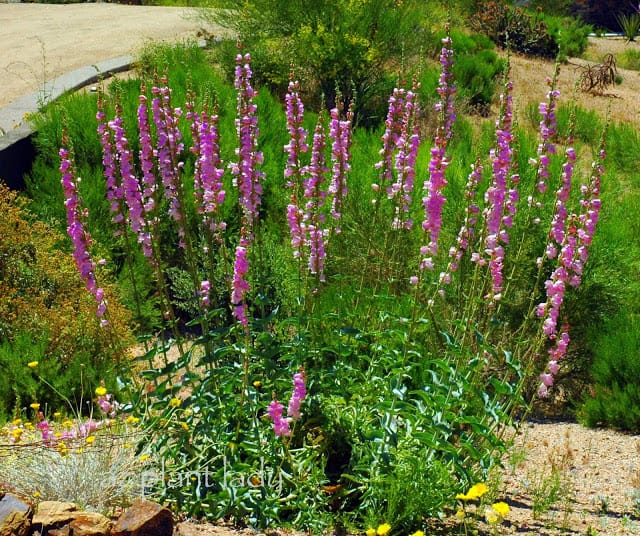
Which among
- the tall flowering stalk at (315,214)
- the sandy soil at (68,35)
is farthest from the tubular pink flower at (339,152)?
the sandy soil at (68,35)

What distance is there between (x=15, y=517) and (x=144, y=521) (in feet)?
1.49

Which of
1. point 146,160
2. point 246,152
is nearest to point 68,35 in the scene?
point 146,160

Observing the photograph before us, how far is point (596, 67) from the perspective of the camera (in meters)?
15.7

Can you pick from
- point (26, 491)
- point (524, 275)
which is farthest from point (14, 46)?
point (26, 491)

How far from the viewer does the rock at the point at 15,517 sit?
3.05 meters

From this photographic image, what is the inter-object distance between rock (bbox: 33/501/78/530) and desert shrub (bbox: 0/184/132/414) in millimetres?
1164

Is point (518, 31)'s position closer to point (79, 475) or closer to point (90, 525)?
point (79, 475)

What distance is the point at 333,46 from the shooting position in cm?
1042

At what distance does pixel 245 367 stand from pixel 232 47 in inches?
333

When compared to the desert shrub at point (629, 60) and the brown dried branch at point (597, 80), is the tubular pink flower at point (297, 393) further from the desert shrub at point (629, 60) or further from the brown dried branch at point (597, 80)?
the desert shrub at point (629, 60)

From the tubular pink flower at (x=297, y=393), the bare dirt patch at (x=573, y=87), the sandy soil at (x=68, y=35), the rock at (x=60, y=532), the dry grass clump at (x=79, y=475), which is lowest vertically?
the bare dirt patch at (x=573, y=87)

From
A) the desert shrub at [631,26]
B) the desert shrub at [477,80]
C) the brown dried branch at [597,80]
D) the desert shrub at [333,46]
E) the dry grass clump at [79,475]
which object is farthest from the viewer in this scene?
the desert shrub at [631,26]

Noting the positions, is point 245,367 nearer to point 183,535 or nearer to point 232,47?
point 183,535

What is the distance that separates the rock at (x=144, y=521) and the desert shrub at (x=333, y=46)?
24.5 feet
